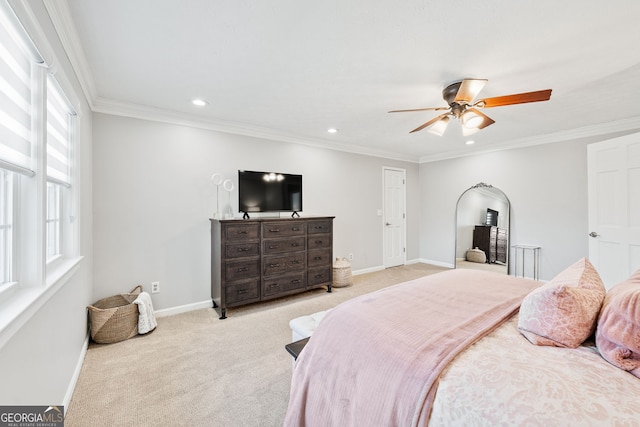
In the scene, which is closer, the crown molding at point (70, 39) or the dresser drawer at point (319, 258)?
the crown molding at point (70, 39)

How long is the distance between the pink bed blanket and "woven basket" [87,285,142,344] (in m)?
2.07

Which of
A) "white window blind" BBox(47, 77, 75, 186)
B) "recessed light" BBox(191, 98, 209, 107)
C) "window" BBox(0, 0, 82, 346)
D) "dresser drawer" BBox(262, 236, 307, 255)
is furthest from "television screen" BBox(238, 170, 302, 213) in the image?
"window" BBox(0, 0, 82, 346)

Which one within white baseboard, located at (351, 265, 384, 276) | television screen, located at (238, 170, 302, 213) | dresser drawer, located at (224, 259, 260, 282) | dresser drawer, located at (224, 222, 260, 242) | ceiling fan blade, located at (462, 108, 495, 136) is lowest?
white baseboard, located at (351, 265, 384, 276)

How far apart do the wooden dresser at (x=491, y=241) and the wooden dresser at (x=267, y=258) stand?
9.86ft

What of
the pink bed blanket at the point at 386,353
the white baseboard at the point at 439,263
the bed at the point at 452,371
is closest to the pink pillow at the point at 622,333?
the bed at the point at 452,371

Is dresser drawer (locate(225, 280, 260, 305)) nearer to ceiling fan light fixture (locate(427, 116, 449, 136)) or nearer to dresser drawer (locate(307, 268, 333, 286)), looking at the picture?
dresser drawer (locate(307, 268, 333, 286))

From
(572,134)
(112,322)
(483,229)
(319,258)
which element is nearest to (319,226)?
(319,258)

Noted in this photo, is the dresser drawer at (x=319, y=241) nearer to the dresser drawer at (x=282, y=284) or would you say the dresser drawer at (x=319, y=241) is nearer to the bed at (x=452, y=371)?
the dresser drawer at (x=282, y=284)

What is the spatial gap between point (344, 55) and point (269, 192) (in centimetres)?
214

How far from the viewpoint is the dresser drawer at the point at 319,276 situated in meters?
3.73

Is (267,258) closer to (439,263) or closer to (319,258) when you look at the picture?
(319,258)

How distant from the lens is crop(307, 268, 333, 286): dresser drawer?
12.2 feet

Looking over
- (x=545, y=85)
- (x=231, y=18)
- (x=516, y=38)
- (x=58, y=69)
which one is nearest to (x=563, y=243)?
(x=545, y=85)

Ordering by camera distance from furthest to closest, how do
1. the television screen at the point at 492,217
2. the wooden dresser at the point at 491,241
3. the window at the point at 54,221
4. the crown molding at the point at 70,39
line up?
the television screen at the point at 492,217 < the wooden dresser at the point at 491,241 < the window at the point at 54,221 < the crown molding at the point at 70,39
